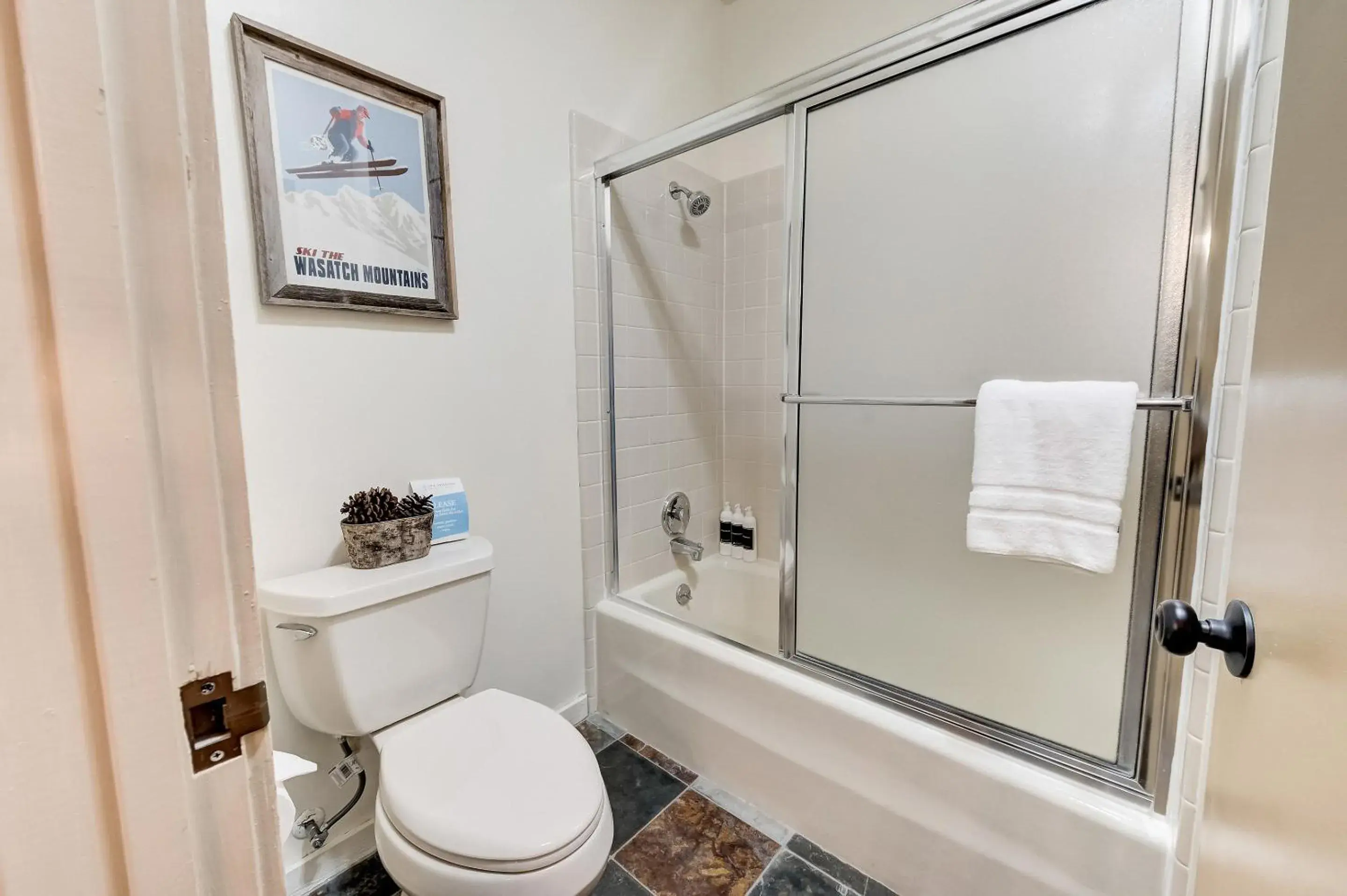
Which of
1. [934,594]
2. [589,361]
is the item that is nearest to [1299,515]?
[934,594]

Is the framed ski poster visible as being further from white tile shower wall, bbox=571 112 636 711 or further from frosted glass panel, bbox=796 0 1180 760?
frosted glass panel, bbox=796 0 1180 760

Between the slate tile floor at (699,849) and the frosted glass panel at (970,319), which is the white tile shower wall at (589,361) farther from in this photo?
the frosted glass panel at (970,319)

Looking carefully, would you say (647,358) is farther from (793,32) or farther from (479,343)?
(793,32)

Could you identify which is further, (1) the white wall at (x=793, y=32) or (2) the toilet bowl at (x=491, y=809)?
(1) the white wall at (x=793, y=32)

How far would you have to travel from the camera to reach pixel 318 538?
1.22 metres

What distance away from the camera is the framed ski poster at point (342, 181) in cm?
109

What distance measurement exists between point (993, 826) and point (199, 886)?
1.26 m

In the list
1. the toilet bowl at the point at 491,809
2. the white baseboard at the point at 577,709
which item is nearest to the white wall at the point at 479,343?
the white baseboard at the point at 577,709

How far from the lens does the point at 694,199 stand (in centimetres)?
206

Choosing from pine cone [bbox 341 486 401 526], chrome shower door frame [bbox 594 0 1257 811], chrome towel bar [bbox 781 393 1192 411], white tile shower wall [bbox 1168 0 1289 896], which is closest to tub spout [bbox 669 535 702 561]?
chrome towel bar [bbox 781 393 1192 411]

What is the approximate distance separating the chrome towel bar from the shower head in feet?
3.25

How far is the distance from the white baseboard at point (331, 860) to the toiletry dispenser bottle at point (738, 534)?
142cm

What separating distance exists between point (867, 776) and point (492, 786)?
81 cm

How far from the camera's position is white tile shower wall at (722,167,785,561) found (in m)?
2.12
